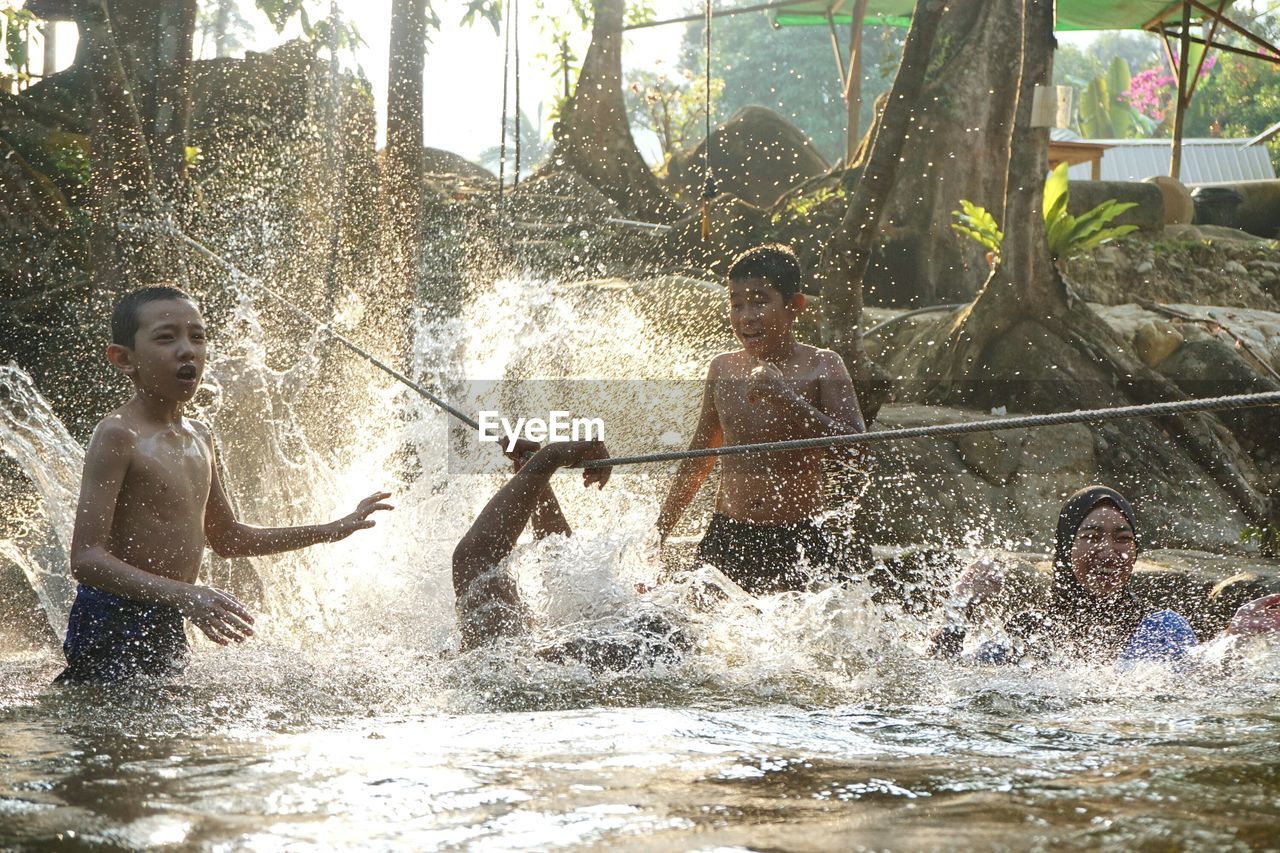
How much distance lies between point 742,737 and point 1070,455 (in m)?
6.53

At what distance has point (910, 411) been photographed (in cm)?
918

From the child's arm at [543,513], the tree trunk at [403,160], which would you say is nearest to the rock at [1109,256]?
the tree trunk at [403,160]

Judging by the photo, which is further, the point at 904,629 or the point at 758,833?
the point at 904,629

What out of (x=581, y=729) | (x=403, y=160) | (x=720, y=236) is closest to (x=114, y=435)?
(x=581, y=729)

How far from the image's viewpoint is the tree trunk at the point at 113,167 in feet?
25.5

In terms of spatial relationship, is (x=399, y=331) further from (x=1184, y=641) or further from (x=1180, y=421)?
(x=1184, y=641)

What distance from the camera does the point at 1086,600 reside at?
4.47 m

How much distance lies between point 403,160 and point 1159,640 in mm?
7174

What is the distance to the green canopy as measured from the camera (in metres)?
14.0

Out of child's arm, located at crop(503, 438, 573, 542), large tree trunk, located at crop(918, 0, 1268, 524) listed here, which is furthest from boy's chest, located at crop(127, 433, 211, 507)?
large tree trunk, located at crop(918, 0, 1268, 524)

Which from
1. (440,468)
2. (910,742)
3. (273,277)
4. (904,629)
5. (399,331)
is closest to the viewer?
(910,742)

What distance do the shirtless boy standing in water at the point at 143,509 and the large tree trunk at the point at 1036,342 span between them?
653cm

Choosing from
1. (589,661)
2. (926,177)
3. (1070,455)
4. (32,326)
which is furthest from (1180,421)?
(32,326)

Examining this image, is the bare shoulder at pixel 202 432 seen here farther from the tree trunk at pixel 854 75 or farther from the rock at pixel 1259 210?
the rock at pixel 1259 210
